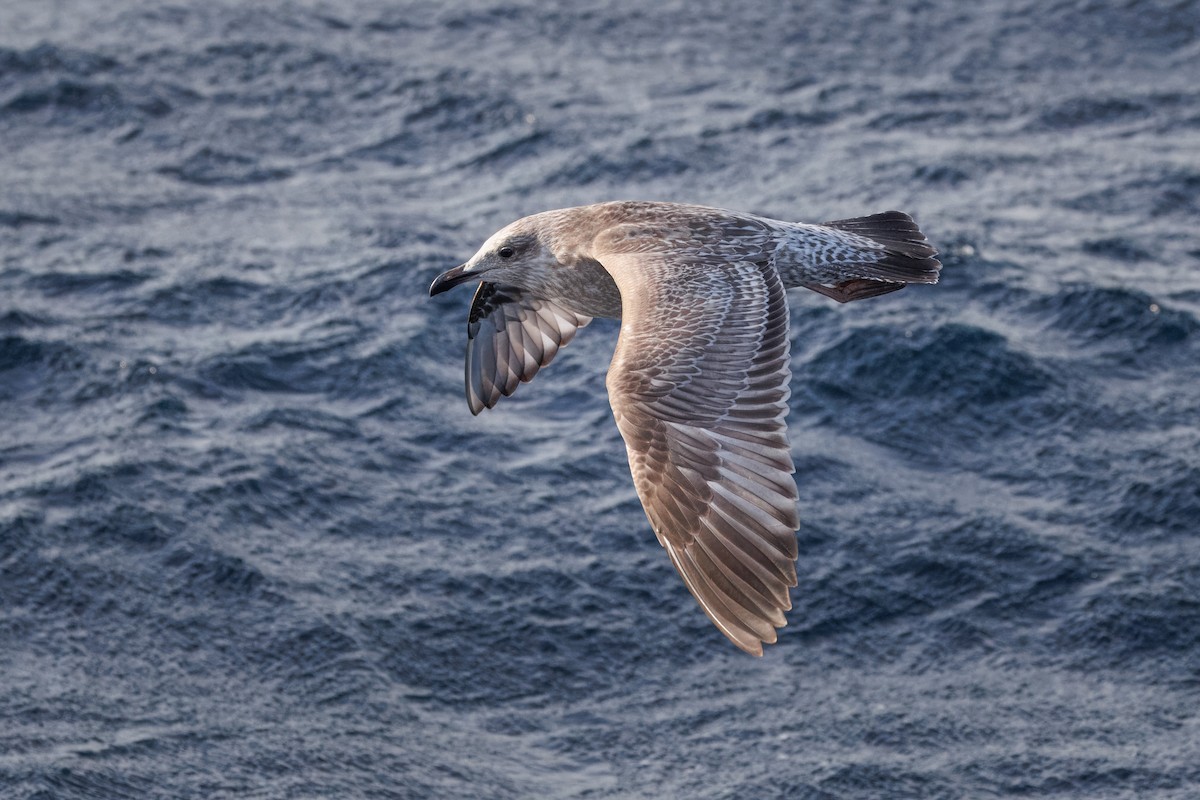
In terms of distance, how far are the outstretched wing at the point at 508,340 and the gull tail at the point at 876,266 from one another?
5.22 ft

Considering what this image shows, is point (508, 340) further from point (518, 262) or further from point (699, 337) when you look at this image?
point (699, 337)

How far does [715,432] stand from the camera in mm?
6898

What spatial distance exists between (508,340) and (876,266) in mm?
2144

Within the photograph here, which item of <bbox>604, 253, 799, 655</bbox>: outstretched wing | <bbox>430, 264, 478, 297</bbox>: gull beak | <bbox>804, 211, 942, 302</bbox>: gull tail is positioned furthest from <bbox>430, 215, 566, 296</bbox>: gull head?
<bbox>804, 211, 942, 302</bbox>: gull tail

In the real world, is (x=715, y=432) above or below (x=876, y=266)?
below

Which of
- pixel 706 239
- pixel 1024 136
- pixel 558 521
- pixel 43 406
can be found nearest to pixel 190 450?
pixel 43 406

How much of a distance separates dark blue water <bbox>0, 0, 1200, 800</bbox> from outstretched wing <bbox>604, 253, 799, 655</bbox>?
329 centimetres

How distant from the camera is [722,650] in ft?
34.5

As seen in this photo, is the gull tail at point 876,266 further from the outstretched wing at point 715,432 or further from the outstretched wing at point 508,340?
the outstretched wing at point 508,340

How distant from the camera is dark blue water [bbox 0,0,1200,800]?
991cm

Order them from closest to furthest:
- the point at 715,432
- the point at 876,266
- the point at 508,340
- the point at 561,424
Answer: the point at 715,432 < the point at 876,266 < the point at 508,340 < the point at 561,424

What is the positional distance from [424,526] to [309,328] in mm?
2675

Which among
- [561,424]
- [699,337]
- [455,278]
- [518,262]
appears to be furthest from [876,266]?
[561,424]

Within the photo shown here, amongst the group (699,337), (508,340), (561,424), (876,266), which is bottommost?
(561,424)
